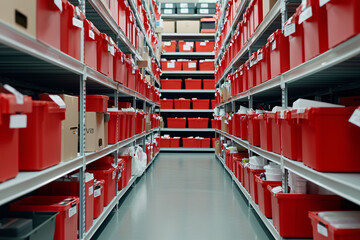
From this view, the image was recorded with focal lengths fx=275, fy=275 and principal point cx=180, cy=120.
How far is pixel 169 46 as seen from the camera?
8.09 m

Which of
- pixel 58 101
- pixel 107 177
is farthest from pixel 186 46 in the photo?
pixel 58 101

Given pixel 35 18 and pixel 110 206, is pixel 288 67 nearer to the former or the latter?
pixel 35 18

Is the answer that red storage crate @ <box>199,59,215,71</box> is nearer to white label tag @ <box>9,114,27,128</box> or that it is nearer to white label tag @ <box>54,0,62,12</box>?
white label tag @ <box>54,0,62,12</box>

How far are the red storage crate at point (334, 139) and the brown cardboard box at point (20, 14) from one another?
1.32 meters

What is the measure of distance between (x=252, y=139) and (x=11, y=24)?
234cm

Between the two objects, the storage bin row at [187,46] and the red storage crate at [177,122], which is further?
the storage bin row at [187,46]

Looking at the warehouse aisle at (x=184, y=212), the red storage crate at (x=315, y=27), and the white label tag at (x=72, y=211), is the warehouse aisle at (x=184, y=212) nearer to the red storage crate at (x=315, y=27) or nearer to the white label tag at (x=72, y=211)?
the white label tag at (x=72, y=211)

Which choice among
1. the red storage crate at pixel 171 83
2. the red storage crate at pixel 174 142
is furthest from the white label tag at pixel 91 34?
the red storage crate at pixel 171 83

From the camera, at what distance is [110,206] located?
8.42 ft

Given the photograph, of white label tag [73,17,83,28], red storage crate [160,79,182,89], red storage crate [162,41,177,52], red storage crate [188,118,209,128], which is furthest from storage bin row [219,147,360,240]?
red storage crate [162,41,177,52]

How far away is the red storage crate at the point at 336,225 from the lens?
3.65 ft

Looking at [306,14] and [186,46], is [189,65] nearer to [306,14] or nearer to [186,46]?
[186,46]

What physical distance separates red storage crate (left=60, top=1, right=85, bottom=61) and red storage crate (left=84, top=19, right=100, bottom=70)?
0.17 meters

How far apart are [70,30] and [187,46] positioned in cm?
658
